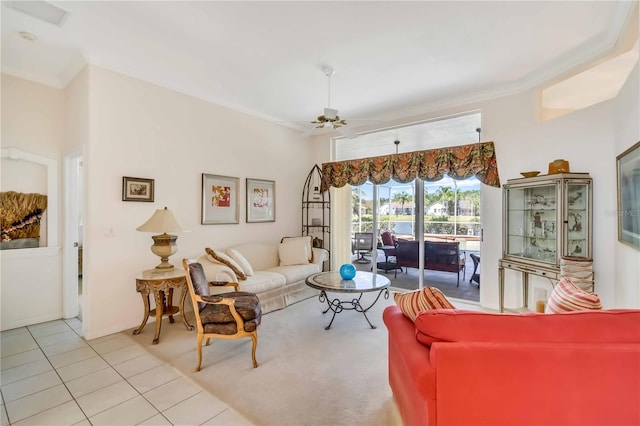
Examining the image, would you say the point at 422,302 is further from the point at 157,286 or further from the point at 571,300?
the point at 157,286

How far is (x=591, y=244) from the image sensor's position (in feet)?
10.4

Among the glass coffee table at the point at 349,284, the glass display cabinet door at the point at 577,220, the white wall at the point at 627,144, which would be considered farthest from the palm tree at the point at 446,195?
the white wall at the point at 627,144

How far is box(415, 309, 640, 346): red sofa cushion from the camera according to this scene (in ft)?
4.36

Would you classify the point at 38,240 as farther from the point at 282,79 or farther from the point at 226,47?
the point at 282,79

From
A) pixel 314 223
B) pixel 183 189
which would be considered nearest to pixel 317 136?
pixel 314 223

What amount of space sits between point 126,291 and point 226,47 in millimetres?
3069

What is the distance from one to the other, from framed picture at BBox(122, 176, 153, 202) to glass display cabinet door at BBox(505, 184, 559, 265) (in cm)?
469

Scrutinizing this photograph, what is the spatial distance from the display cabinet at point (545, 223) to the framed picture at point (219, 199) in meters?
3.99

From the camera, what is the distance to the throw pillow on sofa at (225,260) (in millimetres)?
3910

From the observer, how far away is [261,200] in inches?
207

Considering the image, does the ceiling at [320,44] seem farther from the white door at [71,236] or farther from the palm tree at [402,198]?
the palm tree at [402,198]

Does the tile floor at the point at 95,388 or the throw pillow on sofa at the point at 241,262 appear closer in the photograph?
the tile floor at the point at 95,388

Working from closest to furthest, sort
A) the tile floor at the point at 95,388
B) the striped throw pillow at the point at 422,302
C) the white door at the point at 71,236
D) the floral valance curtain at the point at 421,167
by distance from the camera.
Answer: the striped throw pillow at the point at 422,302 < the tile floor at the point at 95,388 < the white door at the point at 71,236 < the floral valance curtain at the point at 421,167

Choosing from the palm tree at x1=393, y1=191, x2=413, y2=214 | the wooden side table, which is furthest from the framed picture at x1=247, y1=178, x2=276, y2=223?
the palm tree at x1=393, y1=191, x2=413, y2=214
